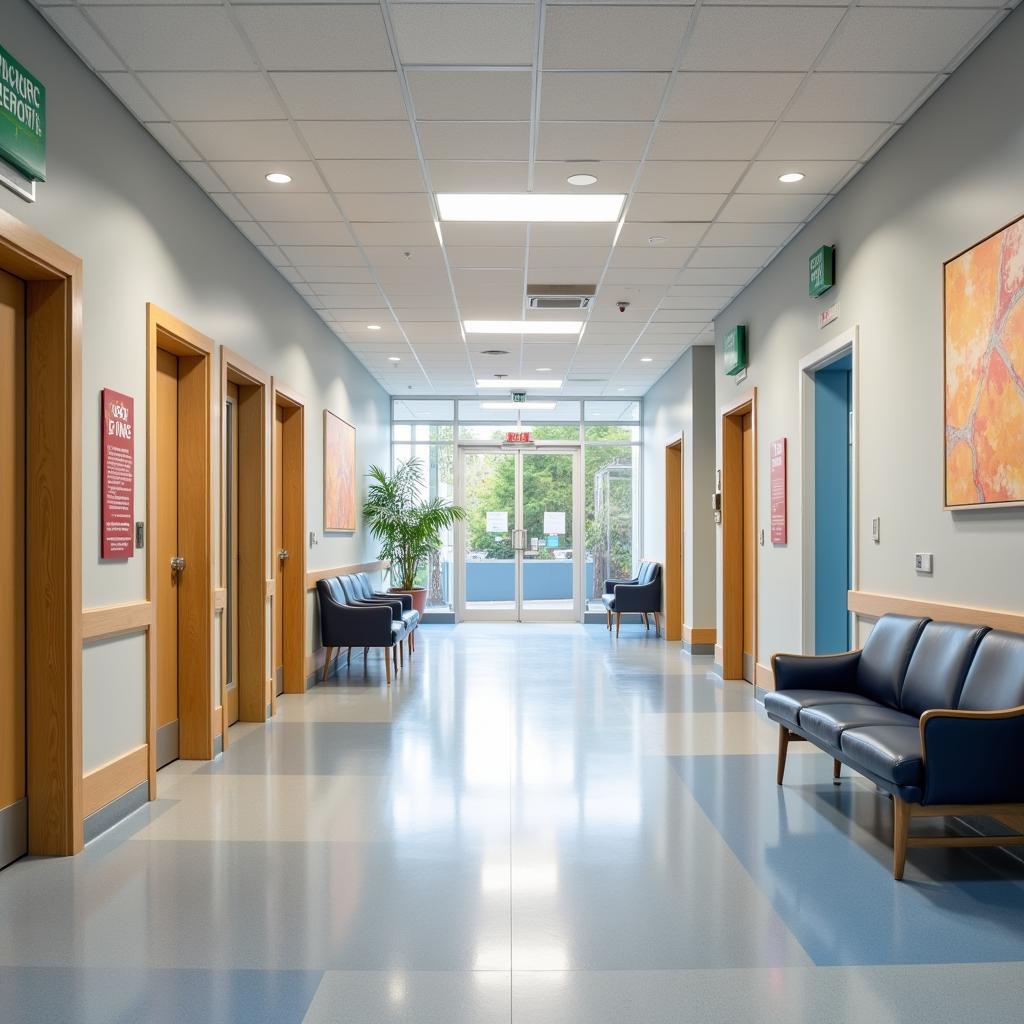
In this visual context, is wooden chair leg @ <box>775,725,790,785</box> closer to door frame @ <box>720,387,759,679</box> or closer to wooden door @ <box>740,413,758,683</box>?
wooden door @ <box>740,413,758,683</box>

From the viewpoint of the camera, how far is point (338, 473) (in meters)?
9.53

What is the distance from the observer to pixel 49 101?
3.67 metres

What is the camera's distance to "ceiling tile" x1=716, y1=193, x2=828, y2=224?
5.66m

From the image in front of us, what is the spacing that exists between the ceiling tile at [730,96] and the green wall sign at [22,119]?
2589mm

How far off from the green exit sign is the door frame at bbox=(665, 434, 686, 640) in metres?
5.62

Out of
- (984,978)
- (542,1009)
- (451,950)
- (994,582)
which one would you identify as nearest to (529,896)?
(451,950)

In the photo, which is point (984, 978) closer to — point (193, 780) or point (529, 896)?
point (529, 896)

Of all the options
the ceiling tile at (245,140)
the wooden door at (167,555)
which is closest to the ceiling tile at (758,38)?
the ceiling tile at (245,140)

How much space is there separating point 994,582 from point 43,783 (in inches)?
154

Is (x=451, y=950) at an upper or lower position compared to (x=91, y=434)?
lower

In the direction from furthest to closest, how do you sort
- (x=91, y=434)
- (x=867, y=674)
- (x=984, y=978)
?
(x=867, y=674), (x=91, y=434), (x=984, y=978)

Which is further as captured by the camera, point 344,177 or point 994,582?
point 344,177

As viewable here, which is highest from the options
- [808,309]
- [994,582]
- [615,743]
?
[808,309]

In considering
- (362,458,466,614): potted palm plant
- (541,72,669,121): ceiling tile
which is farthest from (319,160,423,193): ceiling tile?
(362,458,466,614): potted palm plant
